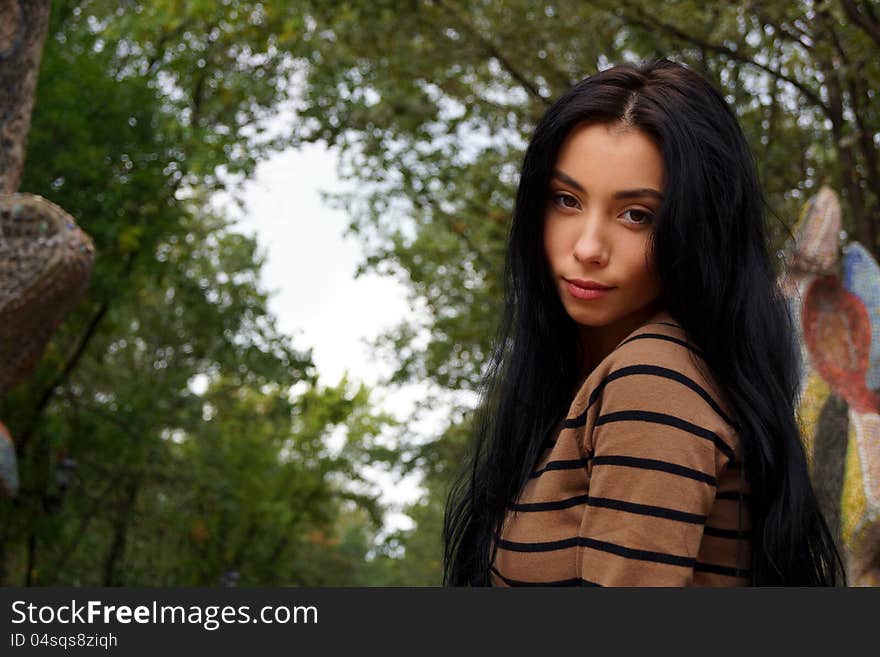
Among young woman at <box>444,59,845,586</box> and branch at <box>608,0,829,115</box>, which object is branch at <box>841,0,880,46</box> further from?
young woman at <box>444,59,845,586</box>

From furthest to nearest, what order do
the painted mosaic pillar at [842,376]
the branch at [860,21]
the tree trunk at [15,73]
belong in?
1. the branch at [860,21]
2. the tree trunk at [15,73]
3. the painted mosaic pillar at [842,376]

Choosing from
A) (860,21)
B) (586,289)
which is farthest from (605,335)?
(860,21)

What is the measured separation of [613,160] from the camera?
1677 mm

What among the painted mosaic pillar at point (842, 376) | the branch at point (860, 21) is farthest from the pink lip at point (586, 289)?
the branch at point (860, 21)

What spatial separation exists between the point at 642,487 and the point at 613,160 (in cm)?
54

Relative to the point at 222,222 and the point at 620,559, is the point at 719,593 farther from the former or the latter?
the point at 222,222

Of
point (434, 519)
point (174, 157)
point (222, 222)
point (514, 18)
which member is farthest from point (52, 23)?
point (434, 519)

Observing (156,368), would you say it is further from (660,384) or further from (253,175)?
(660,384)

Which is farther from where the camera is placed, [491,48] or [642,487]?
[491,48]

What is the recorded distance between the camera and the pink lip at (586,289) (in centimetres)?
171

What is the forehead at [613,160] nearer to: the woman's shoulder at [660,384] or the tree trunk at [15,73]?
the woman's shoulder at [660,384]

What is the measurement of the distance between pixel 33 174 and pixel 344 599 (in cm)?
866

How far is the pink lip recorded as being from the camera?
1.71 metres

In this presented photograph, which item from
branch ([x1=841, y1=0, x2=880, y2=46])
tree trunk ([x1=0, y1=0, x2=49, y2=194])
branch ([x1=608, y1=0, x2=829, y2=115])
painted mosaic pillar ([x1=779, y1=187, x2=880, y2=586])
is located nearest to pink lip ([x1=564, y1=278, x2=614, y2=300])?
painted mosaic pillar ([x1=779, y1=187, x2=880, y2=586])
